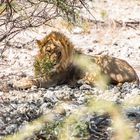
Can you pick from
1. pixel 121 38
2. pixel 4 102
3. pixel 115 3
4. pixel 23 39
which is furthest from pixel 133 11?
pixel 4 102

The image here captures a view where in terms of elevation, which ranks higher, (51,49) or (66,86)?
(51,49)

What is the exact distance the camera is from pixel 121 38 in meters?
8.91

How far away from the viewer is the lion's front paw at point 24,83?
19.1ft

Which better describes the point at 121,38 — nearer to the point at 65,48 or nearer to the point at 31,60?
the point at 31,60

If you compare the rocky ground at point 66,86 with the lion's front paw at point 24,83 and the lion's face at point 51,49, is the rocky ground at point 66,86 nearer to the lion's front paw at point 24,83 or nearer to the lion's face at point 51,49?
the lion's front paw at point 24,83

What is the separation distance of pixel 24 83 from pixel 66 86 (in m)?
0.50

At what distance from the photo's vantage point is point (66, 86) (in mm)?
6047

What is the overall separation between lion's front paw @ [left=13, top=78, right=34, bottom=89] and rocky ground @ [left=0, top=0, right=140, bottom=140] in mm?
77

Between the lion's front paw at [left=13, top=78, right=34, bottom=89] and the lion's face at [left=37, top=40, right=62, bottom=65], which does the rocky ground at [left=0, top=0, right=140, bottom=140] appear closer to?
the lion's front paw at [left=13, top=78, right=34, bottom=89]

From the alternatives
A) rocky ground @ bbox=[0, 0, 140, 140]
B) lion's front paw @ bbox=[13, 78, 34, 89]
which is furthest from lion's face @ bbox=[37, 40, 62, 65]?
lion's front paw @ bbox=[13, 78, 34, 89]

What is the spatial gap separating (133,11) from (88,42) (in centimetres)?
207

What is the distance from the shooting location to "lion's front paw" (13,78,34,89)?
230 inches

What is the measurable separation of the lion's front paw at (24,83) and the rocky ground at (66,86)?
77mm

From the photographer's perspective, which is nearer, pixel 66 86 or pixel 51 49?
pixel 51 49
